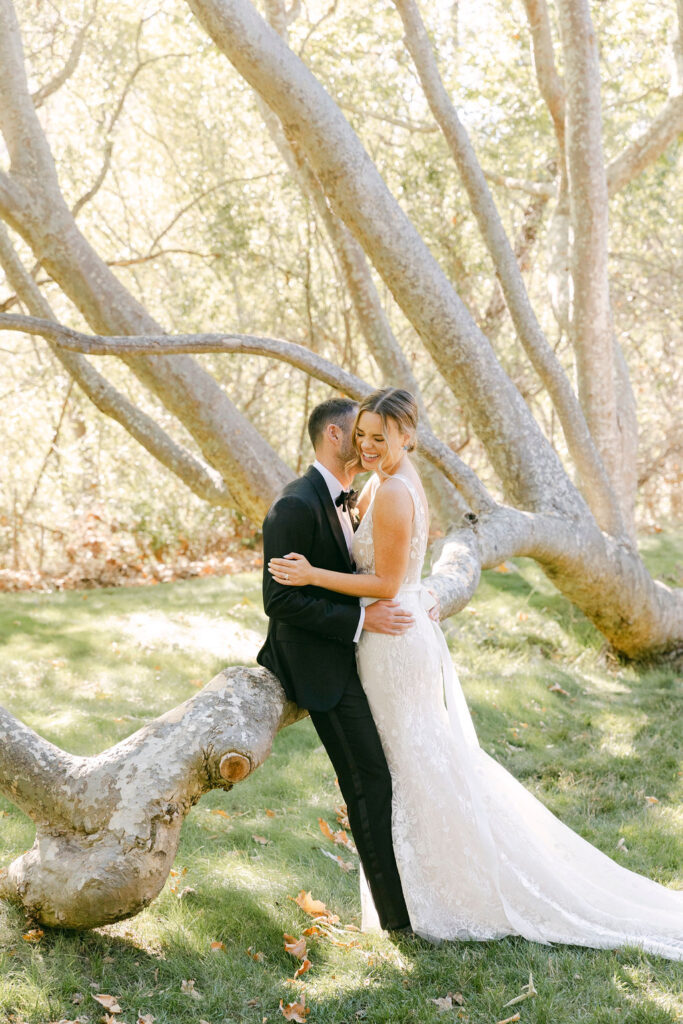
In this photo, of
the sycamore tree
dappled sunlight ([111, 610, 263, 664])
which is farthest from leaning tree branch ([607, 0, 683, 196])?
dappled sunlight ([111, 610, 263, 664])

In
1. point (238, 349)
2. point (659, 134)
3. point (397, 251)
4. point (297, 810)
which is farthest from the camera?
point (659, 134)

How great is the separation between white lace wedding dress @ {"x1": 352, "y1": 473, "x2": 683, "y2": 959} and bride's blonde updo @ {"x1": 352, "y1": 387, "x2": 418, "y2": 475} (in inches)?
9.5

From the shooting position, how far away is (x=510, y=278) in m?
7.52

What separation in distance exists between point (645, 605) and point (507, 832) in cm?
441

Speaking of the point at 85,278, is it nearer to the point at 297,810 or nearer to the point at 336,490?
the point at 336,490

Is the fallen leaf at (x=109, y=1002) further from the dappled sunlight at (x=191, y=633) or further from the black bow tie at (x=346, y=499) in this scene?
the dappled sunlight at (x=191, y=633)

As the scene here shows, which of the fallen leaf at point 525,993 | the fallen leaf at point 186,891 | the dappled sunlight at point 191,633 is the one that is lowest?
the fallen leaf at point 186,891

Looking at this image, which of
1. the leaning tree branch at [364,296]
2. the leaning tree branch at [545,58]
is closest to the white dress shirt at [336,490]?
the leaning tree branch at [364,296]

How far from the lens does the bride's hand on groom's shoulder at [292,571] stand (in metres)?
3.76

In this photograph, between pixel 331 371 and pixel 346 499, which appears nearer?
pixel 346 499

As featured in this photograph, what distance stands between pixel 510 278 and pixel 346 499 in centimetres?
413

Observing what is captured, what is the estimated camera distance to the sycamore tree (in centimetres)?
339

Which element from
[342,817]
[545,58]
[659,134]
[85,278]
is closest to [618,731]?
[342,817]

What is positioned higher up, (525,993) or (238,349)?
(238,349)
